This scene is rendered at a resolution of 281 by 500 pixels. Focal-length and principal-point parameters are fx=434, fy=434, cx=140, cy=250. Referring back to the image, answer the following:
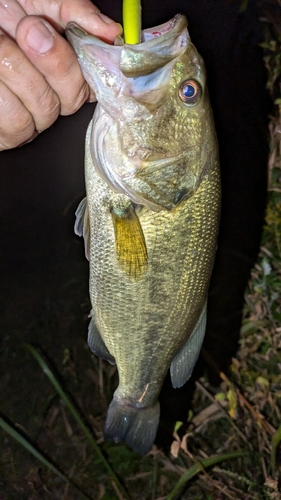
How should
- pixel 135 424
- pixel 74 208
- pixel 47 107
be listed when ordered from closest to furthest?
pixel 47 107 < pixel 135 424 < pixel 74 208

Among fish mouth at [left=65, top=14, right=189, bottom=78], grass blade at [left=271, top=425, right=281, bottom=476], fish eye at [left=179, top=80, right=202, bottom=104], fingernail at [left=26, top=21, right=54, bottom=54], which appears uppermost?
fingernail at [left=26, top=21, right=54, bottom=54]

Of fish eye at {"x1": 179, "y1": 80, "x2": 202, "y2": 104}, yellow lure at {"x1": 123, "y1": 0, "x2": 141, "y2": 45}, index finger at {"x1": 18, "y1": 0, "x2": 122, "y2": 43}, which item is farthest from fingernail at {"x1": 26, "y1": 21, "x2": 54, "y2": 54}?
fish eye at {"x1": 179, "y1": 80, "x2": 202, "y2": 104}

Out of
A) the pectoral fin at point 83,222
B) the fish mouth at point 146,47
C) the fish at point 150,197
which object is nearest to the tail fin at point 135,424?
the fish at point 150,197

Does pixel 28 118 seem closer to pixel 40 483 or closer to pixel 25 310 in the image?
pixel 25 310

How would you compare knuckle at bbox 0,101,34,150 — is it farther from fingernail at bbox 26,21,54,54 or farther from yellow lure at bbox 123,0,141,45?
yellow lure at bbox 123,0,141,45

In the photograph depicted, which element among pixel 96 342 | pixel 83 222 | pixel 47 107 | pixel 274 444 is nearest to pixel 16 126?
pixel 47 107

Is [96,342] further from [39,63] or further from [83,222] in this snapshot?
[39,63]

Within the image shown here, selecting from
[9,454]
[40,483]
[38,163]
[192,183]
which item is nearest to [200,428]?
[40,483]
